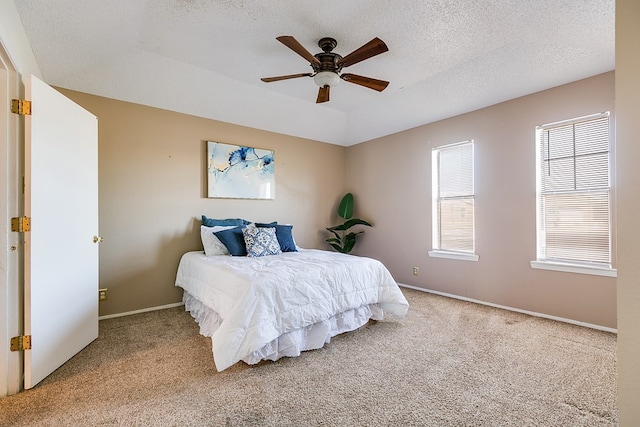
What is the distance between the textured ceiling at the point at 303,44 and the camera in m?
2.25

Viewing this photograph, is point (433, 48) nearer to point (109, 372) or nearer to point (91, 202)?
point (91, 202)

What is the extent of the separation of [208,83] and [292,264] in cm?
240

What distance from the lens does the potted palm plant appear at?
5.07 metres

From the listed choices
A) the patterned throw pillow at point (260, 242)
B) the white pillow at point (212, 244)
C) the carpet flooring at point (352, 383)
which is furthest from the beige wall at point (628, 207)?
the white pillow at point (212, 244)

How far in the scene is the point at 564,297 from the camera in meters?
3.07

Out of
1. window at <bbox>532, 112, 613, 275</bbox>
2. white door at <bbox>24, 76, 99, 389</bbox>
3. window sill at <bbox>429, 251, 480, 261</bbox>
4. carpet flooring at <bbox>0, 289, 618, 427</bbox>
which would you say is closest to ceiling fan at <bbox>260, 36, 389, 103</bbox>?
white door at <bbox>24, 76, 99, 389</bbox>

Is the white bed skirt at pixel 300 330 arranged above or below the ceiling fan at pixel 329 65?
below

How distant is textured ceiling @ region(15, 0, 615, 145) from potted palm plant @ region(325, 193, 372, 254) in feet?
6.27

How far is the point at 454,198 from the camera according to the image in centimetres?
408

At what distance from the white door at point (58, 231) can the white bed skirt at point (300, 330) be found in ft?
3.07

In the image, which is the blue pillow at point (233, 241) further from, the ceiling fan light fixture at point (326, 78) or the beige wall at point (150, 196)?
the ceiling fan light fixture at point (326, 78)

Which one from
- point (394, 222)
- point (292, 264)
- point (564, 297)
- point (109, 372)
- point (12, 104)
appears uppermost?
point (12, 104)

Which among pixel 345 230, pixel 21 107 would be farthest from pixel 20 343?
pixel 345 230

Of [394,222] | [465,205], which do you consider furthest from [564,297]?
[394,222]
